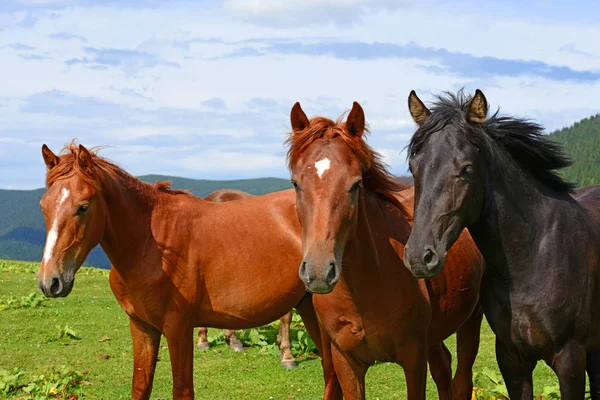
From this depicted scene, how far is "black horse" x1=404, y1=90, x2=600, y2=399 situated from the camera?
4262 millimetres

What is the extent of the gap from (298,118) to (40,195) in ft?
390

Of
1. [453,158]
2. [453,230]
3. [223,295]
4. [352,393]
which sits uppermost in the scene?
[453,158]

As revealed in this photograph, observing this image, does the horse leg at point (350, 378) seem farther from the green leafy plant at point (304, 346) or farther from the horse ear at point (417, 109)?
the green leafy plant at point (304, 346)

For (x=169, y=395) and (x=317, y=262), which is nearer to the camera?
(x=317, y=262)

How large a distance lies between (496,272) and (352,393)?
4.24ft

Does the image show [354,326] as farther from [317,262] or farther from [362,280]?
[317,262]

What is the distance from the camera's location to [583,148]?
107 metres

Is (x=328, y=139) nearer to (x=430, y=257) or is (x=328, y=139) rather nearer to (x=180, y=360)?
(x=430, y=257)

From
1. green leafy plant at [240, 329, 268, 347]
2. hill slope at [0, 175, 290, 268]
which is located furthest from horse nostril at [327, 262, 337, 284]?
hill slope at [0, 175, 290, 268]

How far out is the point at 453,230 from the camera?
420 cm

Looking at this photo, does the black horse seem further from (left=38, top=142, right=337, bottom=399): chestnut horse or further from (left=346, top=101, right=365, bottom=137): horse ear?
(left=38, top=142, right=337, bottom=399): chestnut horse

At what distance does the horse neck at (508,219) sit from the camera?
4.52 metres

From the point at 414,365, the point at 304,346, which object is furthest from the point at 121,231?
the point at 304,346

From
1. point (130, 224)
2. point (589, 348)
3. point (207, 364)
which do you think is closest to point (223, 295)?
point (130, 224)
